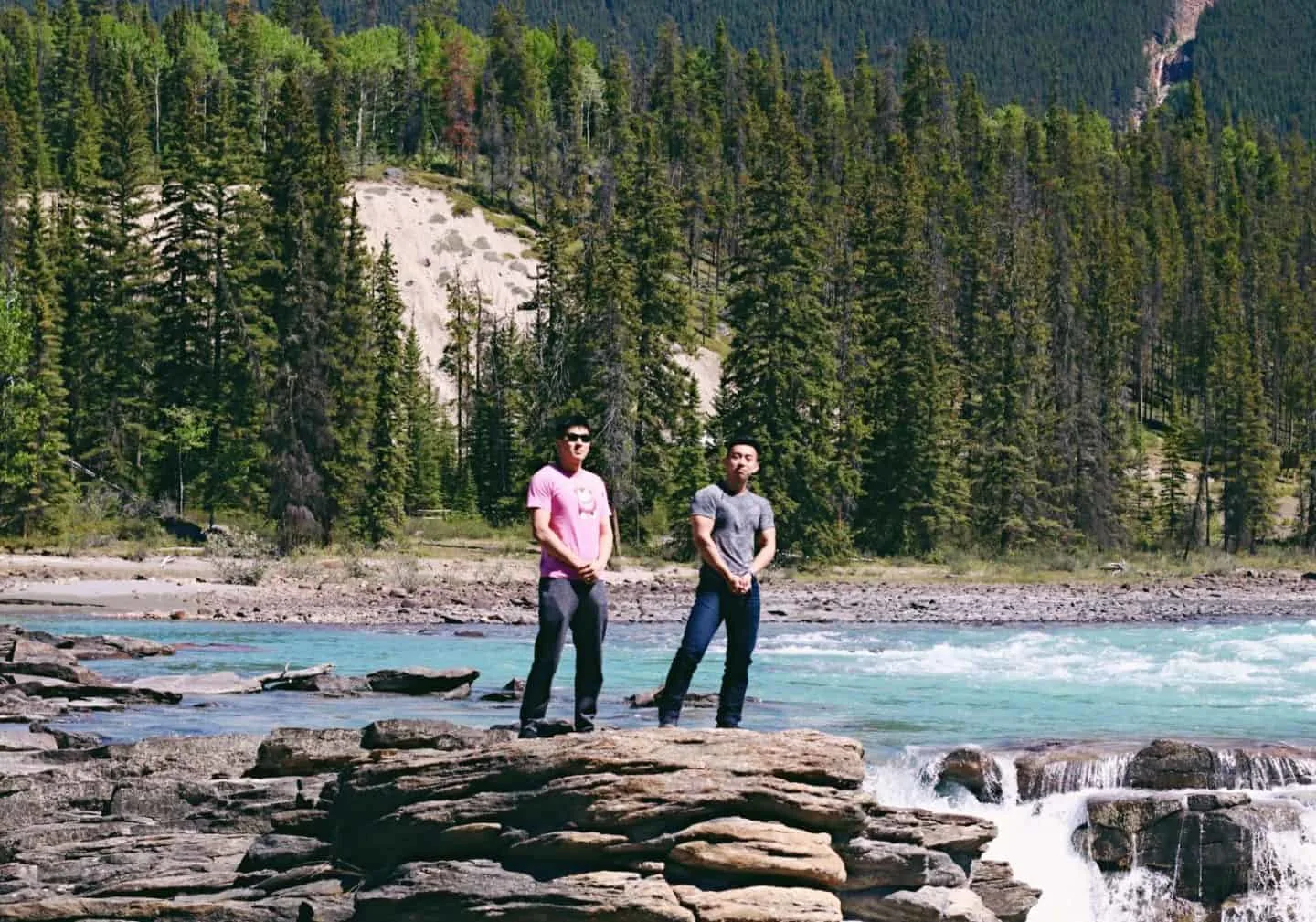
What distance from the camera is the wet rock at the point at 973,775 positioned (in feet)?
54.3

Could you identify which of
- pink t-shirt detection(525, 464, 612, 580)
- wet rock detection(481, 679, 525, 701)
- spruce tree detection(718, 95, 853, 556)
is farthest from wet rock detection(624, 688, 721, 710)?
spruce tree detection(718, 95, 853, 556)

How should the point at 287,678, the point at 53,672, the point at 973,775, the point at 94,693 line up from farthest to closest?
1. the point at 287,678
2. the point at 53,672
3. the point at 94,693
4. the point at 973,775

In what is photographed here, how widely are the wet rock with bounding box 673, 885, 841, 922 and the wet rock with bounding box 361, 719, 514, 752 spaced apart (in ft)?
7.95

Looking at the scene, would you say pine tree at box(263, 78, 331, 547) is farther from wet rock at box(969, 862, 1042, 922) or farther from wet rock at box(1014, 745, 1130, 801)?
wet rock at box(969, 862, 1042, 922)

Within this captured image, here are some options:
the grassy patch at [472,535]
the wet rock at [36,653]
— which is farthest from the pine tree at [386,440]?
the wet rock at [36,653]

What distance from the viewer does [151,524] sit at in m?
51.6

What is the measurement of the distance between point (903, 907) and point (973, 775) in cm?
559

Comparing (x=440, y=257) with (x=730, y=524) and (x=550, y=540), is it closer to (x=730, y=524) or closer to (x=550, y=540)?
(x=730, y=524)

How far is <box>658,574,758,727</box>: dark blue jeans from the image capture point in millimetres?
12164

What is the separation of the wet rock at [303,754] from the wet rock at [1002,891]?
15.3ft

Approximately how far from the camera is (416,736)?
12.5m

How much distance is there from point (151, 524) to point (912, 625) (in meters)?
24.1

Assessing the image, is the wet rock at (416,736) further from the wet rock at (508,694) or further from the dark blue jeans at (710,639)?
the wet rock at (508,694)

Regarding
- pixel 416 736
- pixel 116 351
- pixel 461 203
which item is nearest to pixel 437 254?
pixel 461 203
